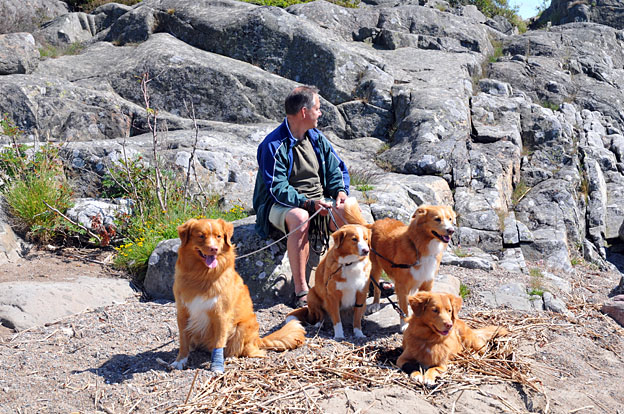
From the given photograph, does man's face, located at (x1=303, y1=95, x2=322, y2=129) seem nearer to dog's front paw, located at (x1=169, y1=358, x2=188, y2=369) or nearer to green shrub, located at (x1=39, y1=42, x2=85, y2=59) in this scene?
dog's front paw, located at (x1=169, y1=358, x2=188, y2=369)

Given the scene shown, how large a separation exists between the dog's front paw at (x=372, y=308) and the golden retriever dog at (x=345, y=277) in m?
0.55

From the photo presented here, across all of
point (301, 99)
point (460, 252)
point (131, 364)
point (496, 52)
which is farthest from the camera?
point (496, 52)

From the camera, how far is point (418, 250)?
201 inches

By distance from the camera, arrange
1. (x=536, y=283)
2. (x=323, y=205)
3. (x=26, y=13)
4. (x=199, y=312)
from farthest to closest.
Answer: (x=26, y=13)
(x=536, y=283)
(x=323, y=205)
(x=199, y=312)

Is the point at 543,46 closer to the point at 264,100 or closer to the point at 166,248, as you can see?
the point at 264,100

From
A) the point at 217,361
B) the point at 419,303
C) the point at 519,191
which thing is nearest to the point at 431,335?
the point at 419,303

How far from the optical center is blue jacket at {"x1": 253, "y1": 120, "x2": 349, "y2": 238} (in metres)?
5.86

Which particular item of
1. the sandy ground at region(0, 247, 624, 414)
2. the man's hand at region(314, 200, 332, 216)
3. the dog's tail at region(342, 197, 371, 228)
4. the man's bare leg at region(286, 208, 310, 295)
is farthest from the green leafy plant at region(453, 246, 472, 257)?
the man's bare leg at region(286, 208, 310, 295)

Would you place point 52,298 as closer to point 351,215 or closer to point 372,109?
point 351,215

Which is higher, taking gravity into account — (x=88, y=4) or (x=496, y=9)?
(x=496, y=9)

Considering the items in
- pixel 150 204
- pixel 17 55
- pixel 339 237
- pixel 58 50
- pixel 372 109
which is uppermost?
pixel 58 50

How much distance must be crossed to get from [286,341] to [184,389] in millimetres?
1069

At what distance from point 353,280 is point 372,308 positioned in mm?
989

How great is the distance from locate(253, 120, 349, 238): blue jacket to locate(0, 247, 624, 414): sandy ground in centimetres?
129
